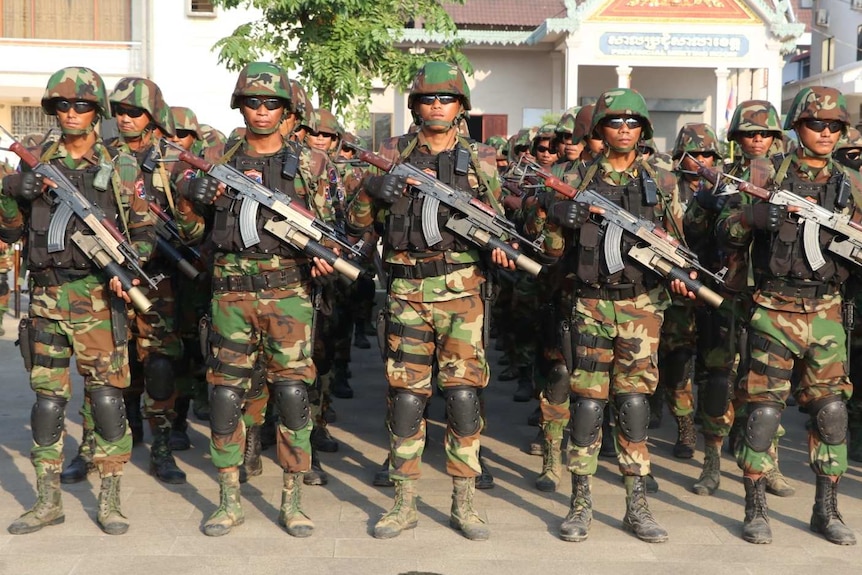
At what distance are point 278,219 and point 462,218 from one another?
98 cm

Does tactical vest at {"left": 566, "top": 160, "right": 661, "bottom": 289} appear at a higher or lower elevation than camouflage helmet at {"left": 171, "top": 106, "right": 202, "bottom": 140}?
lower

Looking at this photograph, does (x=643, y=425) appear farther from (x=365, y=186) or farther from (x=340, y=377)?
(x=340, y=377)

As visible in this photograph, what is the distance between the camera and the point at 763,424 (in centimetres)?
551

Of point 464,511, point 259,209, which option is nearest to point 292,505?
point 464,511

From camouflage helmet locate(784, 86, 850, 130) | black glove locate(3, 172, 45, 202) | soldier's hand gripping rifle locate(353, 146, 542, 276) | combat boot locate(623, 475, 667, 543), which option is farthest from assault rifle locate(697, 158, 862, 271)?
black glove locate(3, 172, 45, 202)

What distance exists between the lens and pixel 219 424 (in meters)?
5.58

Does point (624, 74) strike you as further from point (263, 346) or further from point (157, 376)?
point (263, 346)

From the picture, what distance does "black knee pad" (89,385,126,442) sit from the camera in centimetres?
559

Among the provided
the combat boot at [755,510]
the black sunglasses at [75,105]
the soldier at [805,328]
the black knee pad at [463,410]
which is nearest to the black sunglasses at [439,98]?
the black knee pad at [463,410]

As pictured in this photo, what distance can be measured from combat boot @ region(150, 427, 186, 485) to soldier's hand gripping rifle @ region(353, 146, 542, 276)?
231 cm

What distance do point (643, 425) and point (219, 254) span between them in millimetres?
2445

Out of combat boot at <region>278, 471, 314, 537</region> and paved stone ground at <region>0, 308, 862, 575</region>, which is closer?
paved stone ground at <region>0, 308, 862, 575</region>

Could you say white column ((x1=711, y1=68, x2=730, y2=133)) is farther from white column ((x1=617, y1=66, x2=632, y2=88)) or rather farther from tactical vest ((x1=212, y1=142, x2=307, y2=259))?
tactical vest ((x1=212, y1=142, x2=307, y2=259))

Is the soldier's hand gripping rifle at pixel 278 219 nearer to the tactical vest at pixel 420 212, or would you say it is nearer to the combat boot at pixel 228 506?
the tactical vest at pixel 420 212
